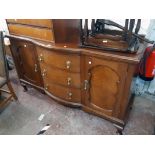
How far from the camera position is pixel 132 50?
3.67 feet

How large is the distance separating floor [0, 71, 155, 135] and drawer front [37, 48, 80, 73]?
0.62m

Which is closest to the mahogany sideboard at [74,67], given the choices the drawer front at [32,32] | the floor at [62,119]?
the drawer front at [32,32]

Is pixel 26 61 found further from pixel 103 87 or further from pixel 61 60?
pixel 103 87

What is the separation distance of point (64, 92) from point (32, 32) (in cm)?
72

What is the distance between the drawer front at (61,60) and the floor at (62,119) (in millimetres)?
617

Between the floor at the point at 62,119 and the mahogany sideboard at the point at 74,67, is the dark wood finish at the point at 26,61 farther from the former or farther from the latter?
the floor at the point at 62,119

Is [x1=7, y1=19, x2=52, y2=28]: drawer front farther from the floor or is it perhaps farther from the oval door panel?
the floor

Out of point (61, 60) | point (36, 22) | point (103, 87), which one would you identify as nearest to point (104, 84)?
point (103, 87)

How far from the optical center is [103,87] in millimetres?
1354

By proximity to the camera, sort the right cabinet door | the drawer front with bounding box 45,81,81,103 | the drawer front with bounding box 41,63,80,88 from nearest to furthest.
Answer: the right cabinet door < the drawer front with bounding box 41,63,80,88 < the drawer front with bounding box 45,81,81,103

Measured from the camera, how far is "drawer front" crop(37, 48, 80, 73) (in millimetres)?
1339

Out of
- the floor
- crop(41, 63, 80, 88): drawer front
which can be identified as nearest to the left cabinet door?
crop(41, 63, 80, 88): drawer front
